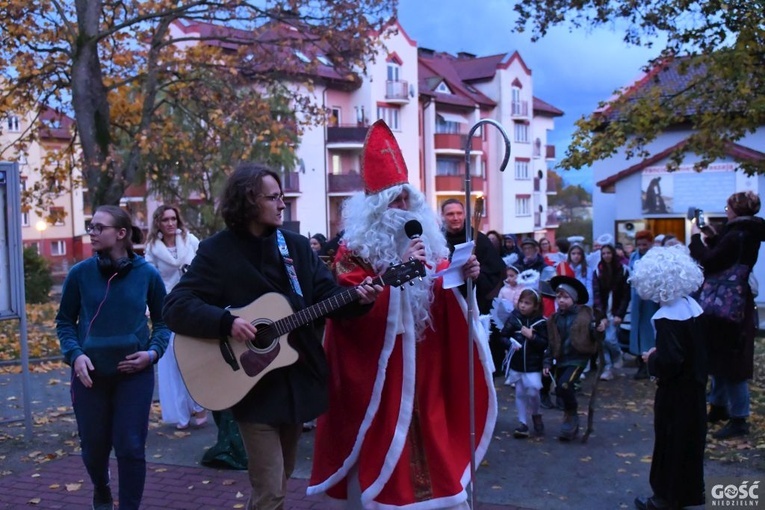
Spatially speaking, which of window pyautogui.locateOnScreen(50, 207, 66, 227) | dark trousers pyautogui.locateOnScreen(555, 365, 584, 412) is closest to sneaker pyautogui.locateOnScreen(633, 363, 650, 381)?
dark trousers pyautogui.locateOnScreen(555, 365, 584, 412)

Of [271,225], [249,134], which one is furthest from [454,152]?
[271,225]

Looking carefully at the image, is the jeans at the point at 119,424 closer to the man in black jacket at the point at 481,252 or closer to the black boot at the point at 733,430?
the man in black jacket at the point at 481,252

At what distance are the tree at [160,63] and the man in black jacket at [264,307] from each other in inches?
409

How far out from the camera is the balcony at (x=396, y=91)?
4434 cm

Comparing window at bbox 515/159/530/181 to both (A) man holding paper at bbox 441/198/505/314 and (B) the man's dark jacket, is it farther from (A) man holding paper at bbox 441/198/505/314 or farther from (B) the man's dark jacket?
(B) the man's dark jacket

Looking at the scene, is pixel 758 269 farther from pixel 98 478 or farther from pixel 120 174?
pixel 98 478

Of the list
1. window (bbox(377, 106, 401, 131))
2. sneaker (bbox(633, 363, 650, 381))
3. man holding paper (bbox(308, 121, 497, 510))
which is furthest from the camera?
window (bbox(377, 106, 401, 131))

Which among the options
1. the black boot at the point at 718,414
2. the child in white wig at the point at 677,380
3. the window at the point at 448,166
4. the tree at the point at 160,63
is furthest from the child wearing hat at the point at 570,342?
the window at the point at 448,166

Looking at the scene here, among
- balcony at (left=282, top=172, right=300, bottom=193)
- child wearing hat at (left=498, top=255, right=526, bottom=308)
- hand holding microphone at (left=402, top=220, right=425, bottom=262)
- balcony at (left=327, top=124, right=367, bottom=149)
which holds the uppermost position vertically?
balcony at (left=327, top=124, right=367, bottom=149)

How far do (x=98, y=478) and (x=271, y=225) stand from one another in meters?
1.94

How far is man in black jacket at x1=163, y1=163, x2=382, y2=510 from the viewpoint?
3.68 metres

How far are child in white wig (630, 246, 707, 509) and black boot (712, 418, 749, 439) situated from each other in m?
2.09

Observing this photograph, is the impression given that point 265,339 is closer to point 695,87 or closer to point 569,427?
point 569,427

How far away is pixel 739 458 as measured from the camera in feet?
20.4
